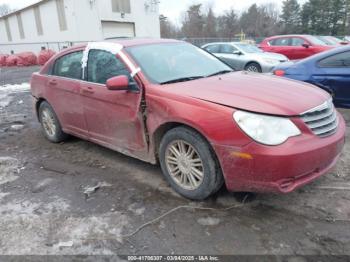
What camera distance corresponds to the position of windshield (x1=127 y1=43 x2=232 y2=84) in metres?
3.77

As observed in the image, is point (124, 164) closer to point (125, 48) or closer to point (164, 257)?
point (125, 48)

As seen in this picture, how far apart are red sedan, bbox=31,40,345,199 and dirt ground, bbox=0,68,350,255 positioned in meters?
0.32

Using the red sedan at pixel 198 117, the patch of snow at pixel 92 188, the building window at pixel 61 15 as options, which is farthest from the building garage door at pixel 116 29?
the patch of snow at pixel 92 188

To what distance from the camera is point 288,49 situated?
1408 centimetres

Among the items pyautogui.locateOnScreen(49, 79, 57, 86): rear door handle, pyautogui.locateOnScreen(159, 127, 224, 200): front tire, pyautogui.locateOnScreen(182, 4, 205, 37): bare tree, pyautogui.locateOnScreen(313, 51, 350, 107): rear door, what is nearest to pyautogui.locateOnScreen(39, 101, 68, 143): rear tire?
pyautogui.locateOnScreen(49, 79, 57, 86): rear door handle

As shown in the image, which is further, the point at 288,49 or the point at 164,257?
the point at 288,49

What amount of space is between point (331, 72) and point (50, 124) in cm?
487

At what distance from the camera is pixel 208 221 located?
3082 millimetres

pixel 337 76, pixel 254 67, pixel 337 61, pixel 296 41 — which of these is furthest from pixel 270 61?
pixel 337 76

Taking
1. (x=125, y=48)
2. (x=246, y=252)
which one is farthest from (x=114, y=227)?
(x=125, y=48)

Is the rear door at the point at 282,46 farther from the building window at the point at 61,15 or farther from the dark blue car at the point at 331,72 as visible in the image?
the building window at the point at 61,15

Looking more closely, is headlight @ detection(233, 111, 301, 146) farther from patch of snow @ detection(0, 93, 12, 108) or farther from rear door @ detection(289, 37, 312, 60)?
rear door @ detection(289, 37, 312, 60)

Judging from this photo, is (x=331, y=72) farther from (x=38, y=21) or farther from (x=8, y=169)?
(x=38, y=21)

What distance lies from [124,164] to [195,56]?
67.8 inches
